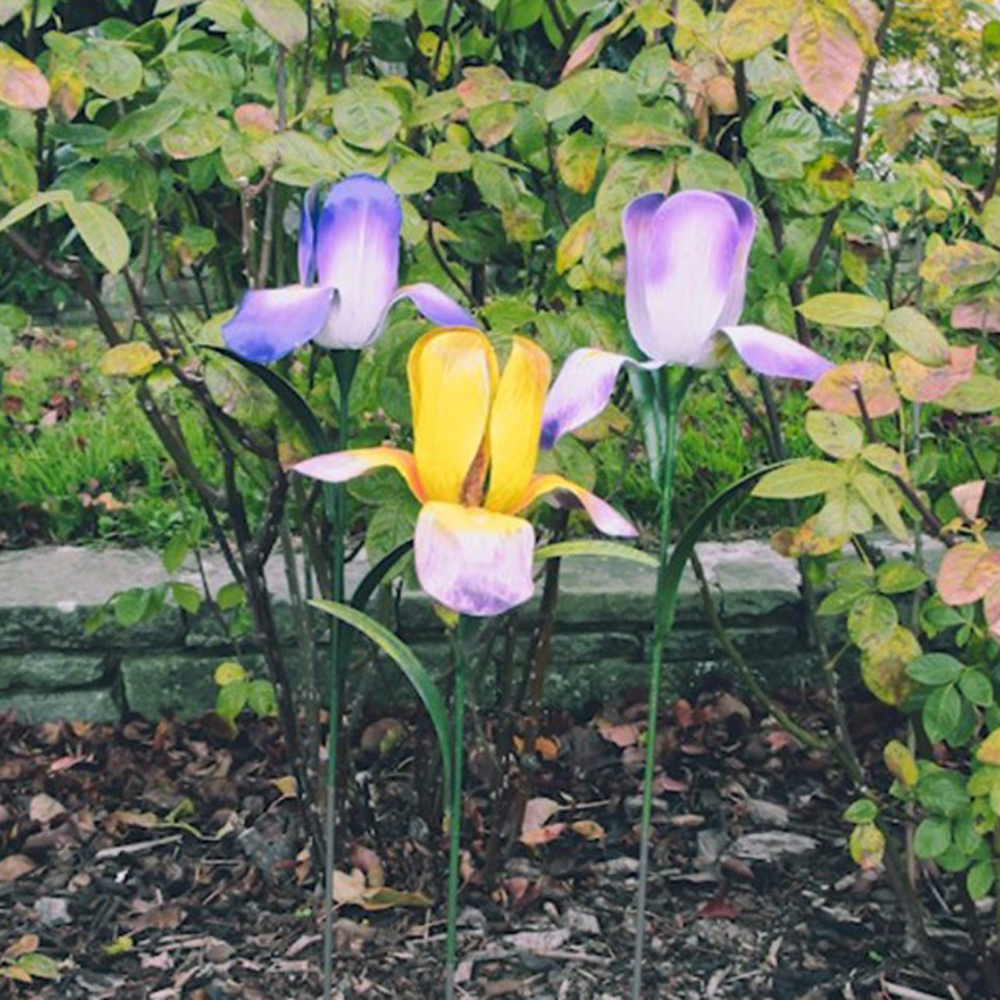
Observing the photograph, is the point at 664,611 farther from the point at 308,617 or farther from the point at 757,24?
the point at 308,617

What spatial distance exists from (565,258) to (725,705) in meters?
1.29

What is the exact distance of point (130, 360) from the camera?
1707 millimetres

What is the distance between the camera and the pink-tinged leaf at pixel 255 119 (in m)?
1.82

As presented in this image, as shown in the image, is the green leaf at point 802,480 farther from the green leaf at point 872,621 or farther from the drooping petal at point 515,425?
the drooping petal at point 515,425

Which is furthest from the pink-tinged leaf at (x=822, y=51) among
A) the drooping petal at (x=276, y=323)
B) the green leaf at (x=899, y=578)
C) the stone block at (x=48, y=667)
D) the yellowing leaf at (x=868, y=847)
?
the stone block at (x=48, y=667)

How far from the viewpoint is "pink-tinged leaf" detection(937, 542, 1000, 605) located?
5.23 ft

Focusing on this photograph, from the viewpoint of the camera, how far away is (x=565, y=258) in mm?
1786

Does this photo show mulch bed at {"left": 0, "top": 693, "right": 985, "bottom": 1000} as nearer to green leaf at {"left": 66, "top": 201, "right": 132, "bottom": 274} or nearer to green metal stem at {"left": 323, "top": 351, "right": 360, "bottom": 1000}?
green metal stem at {"left": 323, "top": 351, "right": 360, "bottom": 1000}

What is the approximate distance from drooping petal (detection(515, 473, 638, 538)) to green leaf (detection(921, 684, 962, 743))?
29.0 inches

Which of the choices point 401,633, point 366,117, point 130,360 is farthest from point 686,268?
point 401,633

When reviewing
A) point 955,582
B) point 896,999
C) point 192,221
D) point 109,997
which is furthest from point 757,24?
point 109,997

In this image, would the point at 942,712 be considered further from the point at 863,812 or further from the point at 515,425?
the point at 515,425

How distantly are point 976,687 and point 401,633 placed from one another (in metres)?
1.19

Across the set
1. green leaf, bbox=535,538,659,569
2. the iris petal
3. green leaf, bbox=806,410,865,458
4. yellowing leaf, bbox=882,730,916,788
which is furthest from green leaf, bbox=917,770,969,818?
the iris petal
